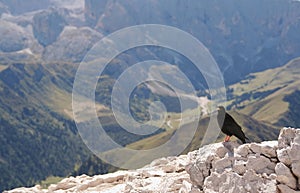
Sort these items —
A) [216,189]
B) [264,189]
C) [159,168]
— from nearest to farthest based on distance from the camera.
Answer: [264,189] → [216,189] → [159,168]

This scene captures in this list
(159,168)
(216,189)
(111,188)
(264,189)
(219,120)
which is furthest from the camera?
(159,168)

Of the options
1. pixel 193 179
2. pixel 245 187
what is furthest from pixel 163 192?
pixel 245 187

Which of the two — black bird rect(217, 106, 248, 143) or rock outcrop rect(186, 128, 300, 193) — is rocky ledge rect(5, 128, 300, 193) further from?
black bird rect(217, 106, 248, 143)

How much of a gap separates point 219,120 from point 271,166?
17.4 feet

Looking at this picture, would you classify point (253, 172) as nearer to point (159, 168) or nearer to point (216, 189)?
point (216, 189)

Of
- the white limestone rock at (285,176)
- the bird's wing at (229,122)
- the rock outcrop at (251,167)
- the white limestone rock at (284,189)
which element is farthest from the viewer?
the bird's wing at (229,122)

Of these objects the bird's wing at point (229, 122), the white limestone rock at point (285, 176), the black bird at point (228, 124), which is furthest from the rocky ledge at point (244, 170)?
the bird's wing at point (229, 122)

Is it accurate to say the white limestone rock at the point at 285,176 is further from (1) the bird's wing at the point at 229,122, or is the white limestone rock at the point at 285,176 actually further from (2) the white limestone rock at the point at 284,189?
(1) the bird's wing at the point at 229,122

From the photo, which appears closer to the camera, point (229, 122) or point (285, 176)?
point (285, 176)

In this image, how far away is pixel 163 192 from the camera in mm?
34344

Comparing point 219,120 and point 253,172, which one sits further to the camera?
point 219,120

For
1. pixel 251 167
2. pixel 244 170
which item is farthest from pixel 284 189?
pixel 244 170

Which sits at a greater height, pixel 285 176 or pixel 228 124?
pixel 228 124

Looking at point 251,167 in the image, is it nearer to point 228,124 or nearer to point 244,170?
point 244,170
